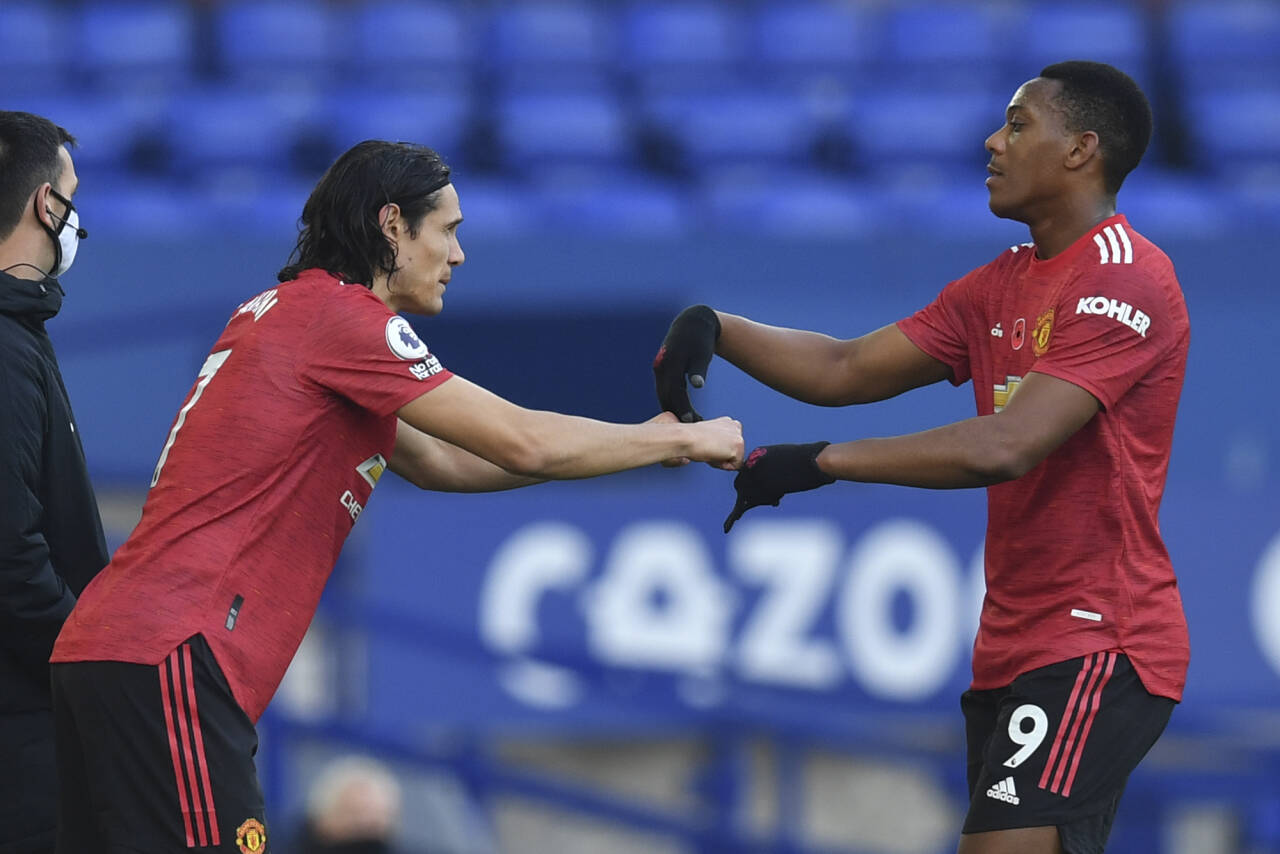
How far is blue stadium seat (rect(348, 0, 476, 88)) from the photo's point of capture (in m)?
11.8

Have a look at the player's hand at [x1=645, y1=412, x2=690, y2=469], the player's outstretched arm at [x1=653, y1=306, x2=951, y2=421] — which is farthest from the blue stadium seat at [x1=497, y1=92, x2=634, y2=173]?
the player's hand at [x1=645, y1=412, x2=690, y2=469]

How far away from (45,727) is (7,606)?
1.12 ft

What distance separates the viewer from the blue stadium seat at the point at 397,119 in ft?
35.7

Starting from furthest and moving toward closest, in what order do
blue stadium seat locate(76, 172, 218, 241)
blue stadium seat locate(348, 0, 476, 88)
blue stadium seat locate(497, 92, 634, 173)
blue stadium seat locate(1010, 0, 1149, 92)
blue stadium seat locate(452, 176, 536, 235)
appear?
blue stadium seat locate(1010, 0, 1149, 92), blue stadium seat locate(348, 0, 476, 88), blue stadium seat locate(497, 92, 634, 173), blue stadium seat locate(452, 176, 536, 235), blue stadium seat locate(76, 172, 218, 241)

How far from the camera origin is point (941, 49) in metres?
12.5

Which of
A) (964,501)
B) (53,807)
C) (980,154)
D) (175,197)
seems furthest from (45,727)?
(980,154)

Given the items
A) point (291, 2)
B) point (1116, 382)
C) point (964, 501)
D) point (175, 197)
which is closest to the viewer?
point (1116, 382)

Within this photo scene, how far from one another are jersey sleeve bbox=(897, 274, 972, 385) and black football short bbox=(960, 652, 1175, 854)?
0.84 meters

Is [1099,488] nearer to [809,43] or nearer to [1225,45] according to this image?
[809,43]

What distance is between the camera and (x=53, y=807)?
163 inches

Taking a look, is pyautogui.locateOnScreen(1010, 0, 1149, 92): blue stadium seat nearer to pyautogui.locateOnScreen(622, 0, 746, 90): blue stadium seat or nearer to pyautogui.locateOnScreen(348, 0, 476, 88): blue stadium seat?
pyautogui.locateOnScreen(622, 0, 746, 90): blue stadium seat

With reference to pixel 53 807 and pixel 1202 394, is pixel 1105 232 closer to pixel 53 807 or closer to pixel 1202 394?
pixel 53 807

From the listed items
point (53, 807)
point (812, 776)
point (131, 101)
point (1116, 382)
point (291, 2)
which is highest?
point (291, 2)

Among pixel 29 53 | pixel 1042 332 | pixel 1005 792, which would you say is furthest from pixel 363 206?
pixel 29 53
